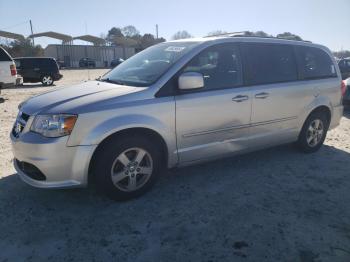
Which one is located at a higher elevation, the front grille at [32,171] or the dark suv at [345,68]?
the dark suv at [345,68]

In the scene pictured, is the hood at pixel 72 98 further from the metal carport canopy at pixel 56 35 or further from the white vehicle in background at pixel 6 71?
the metal carport canopy at pixel 56 35

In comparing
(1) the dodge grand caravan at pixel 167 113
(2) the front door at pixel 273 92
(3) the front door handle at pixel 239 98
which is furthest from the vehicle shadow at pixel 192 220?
(3) the front door handle at pixel 239 98

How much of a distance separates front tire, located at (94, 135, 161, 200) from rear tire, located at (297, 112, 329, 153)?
271 centimetres

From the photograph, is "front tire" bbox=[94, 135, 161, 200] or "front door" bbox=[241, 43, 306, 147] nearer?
"front tire" bbox=[94, 135, 161, 200]

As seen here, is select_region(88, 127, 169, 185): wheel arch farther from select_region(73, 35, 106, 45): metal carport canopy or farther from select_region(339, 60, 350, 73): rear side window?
select_region(73, 35, 106, 45): metal carport canopy

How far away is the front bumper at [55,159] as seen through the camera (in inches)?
123

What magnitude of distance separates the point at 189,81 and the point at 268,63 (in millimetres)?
1599

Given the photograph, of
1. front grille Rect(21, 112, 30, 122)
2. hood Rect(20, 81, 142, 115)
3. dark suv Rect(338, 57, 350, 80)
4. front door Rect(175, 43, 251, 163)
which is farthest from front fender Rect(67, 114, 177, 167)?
dark suv Rect(338, 57, 350, 80)

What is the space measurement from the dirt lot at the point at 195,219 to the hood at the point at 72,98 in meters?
1.06

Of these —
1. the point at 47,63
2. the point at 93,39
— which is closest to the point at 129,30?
the point at 93,39

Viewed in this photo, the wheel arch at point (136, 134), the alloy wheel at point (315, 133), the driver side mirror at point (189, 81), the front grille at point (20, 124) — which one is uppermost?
the driver side mirror at point (189, 81)

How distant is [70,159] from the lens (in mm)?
3182

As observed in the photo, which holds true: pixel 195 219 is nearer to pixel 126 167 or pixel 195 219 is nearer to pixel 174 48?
pixel 126 167

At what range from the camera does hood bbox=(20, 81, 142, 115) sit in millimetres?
3254
